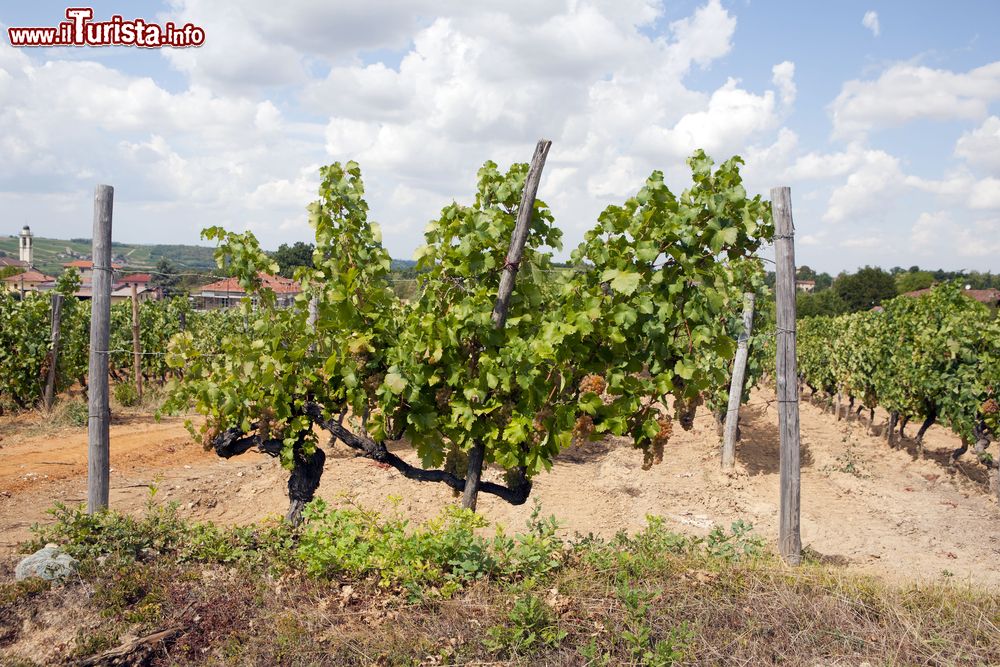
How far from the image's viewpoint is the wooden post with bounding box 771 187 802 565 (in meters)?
4.84

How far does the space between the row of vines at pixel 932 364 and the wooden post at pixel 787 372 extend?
560 centimetres

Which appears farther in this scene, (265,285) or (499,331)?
(265,285)

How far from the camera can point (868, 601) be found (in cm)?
375

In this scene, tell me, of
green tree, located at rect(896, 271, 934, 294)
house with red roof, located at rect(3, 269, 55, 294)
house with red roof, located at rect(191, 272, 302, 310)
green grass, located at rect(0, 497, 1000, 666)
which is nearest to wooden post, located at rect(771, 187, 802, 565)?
green grass, located at rect(0, 497, 1000, 666)

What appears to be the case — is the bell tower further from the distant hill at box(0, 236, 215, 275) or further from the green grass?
the green grass

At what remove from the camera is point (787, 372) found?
490 cm

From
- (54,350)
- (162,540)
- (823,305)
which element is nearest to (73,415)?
(54,350)

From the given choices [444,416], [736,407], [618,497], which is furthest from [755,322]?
[444,416]

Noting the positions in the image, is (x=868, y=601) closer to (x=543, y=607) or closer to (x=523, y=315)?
(x=543, y=607)

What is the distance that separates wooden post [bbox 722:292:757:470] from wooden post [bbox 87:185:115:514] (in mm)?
7668

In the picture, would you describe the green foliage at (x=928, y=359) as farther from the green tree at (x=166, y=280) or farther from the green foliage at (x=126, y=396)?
the green foliage at (x=126, y=396)

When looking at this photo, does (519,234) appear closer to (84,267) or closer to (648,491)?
(648,491)

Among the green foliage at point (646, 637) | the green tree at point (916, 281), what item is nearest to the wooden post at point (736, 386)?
the green foliage at point (646, 637)

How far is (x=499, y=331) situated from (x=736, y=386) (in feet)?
20.7
